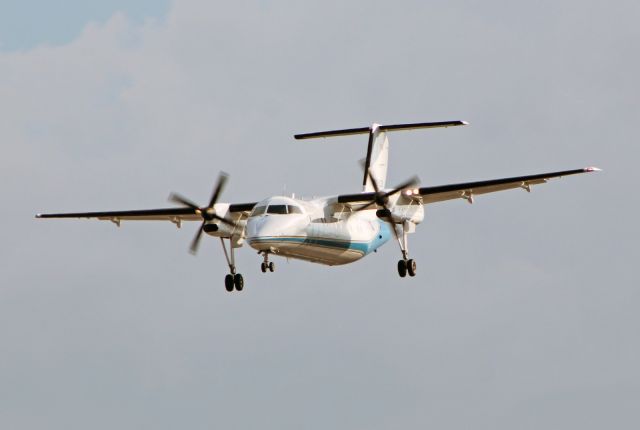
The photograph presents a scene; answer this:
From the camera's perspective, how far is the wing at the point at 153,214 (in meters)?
48.7

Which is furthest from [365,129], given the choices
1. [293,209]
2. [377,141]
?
[293,209]

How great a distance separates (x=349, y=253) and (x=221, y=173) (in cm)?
501

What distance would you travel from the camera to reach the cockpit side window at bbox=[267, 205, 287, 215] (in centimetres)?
4534

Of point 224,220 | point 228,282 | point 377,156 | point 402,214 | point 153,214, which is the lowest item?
point 228,282

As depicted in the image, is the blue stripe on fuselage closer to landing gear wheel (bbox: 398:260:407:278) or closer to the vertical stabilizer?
landing gear wheel (bbox: 398:260:407:278)

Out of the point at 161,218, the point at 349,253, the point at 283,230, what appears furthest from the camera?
the point at 161,218

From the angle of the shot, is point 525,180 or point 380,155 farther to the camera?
point 380,155

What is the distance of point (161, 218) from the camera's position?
5112cm

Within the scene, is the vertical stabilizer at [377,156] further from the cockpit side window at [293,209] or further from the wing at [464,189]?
the cockpit side window at [293,209]

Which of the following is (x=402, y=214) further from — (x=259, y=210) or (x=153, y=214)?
(x=153, y=214)

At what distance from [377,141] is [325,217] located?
6.51 m

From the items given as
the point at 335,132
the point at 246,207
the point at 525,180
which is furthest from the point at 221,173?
the point at 525,180

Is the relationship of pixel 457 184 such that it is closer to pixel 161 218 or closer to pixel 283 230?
pixel 283 230

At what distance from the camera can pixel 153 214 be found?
50438 millimetres
